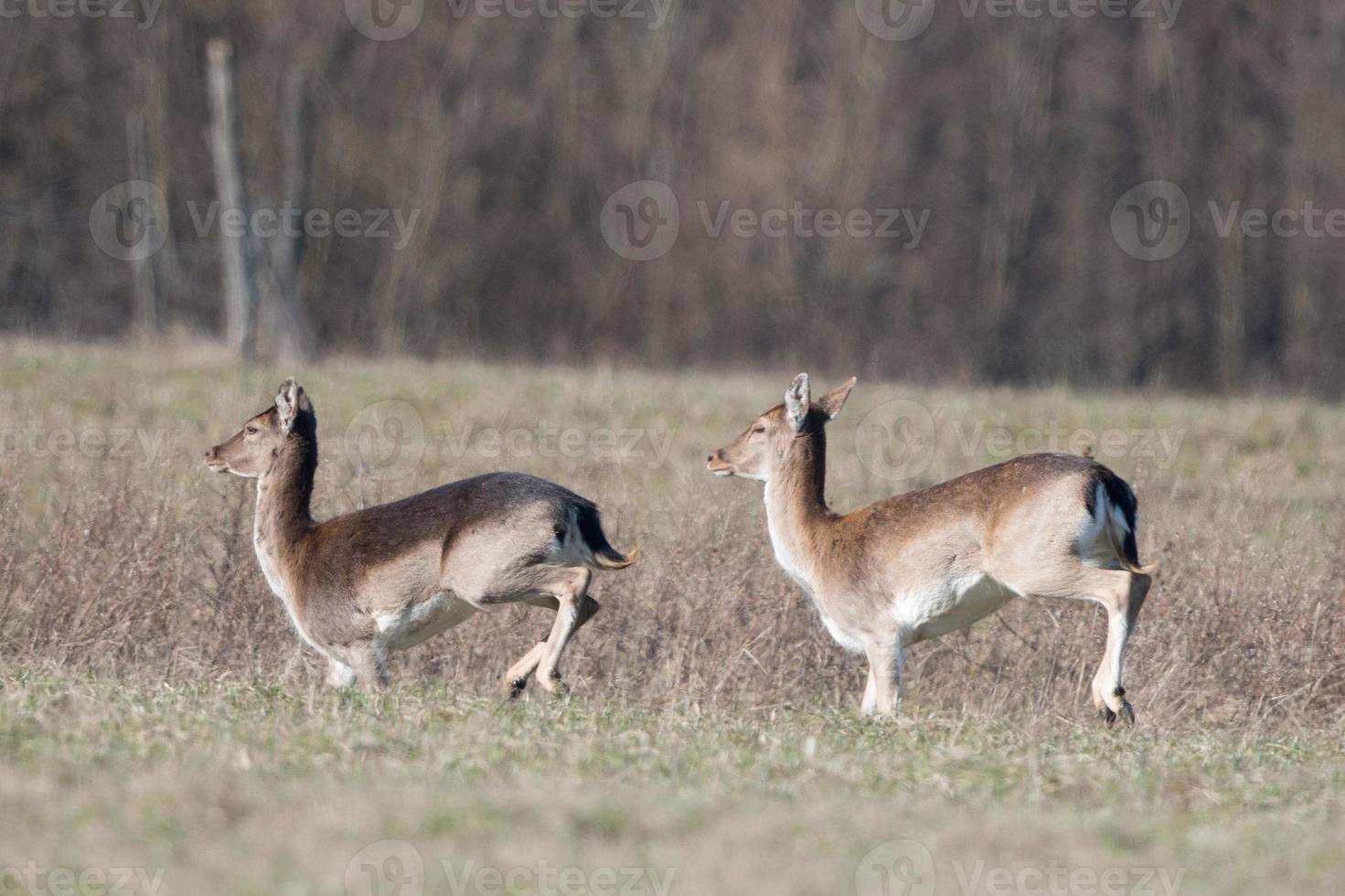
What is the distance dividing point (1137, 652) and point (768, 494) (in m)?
2.35

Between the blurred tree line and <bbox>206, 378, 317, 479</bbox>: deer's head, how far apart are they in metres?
20.8

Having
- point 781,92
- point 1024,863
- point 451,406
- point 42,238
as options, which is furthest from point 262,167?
point 1024,863

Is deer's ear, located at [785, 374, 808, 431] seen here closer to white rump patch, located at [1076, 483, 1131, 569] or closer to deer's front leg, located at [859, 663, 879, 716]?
deer's front leg, located at [859, 663, 879, 716]

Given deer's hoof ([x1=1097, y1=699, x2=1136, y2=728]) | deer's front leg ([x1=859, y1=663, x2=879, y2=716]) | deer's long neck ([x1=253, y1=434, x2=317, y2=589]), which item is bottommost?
deer's front leg ([x1=859, y1=663, x2=879, y2=716])

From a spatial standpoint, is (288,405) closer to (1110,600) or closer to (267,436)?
(267,436)

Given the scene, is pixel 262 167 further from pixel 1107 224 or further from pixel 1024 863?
pixel 1024 863

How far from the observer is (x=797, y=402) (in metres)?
9.89

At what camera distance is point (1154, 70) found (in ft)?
118

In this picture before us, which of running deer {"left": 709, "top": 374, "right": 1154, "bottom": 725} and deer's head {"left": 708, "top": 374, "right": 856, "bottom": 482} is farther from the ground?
deer's head {"left": 708, "top": 374, "right": 856, "bottom": 482}

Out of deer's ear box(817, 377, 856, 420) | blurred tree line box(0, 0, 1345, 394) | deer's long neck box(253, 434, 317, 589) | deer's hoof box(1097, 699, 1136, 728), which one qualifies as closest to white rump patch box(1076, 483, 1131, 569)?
deer's hoof box(1097, 699, 1136, 728)

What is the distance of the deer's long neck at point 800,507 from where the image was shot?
31.5 ft

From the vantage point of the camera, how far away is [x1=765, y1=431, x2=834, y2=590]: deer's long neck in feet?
31.5

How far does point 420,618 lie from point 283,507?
1.20 m

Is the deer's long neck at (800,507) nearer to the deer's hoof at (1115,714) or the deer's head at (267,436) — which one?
the deer's hoof at (1115,714)
